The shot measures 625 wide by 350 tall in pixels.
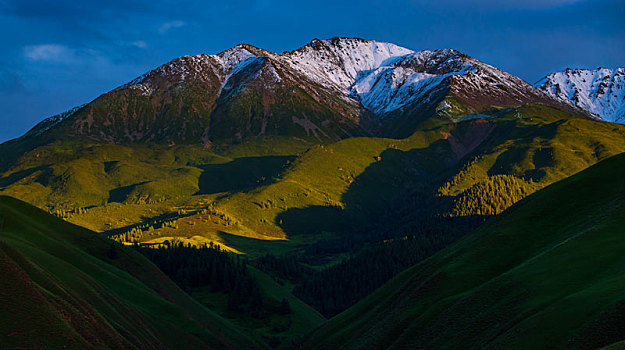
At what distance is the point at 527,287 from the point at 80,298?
185 ft

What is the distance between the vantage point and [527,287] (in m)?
67.2

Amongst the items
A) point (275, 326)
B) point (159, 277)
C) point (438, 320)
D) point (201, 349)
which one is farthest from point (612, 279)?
point (275, 326)

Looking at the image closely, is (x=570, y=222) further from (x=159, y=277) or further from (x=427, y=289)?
(x=159, y=277)

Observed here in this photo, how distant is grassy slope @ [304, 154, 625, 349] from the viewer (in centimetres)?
5103

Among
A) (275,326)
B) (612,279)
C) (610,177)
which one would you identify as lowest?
(275,326)

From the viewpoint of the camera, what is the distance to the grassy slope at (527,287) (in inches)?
2009

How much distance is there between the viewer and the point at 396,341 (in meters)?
81.8

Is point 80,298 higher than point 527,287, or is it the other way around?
point 80,298

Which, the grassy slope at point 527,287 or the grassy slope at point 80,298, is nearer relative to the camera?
the grassy slope at point 527,287

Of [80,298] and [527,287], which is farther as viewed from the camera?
[80,298]

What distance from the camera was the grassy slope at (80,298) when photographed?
53.4m

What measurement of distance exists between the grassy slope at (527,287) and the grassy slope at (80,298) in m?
33.6

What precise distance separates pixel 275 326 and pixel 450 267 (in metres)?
99.7

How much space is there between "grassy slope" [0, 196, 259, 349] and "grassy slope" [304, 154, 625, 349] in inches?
1323
